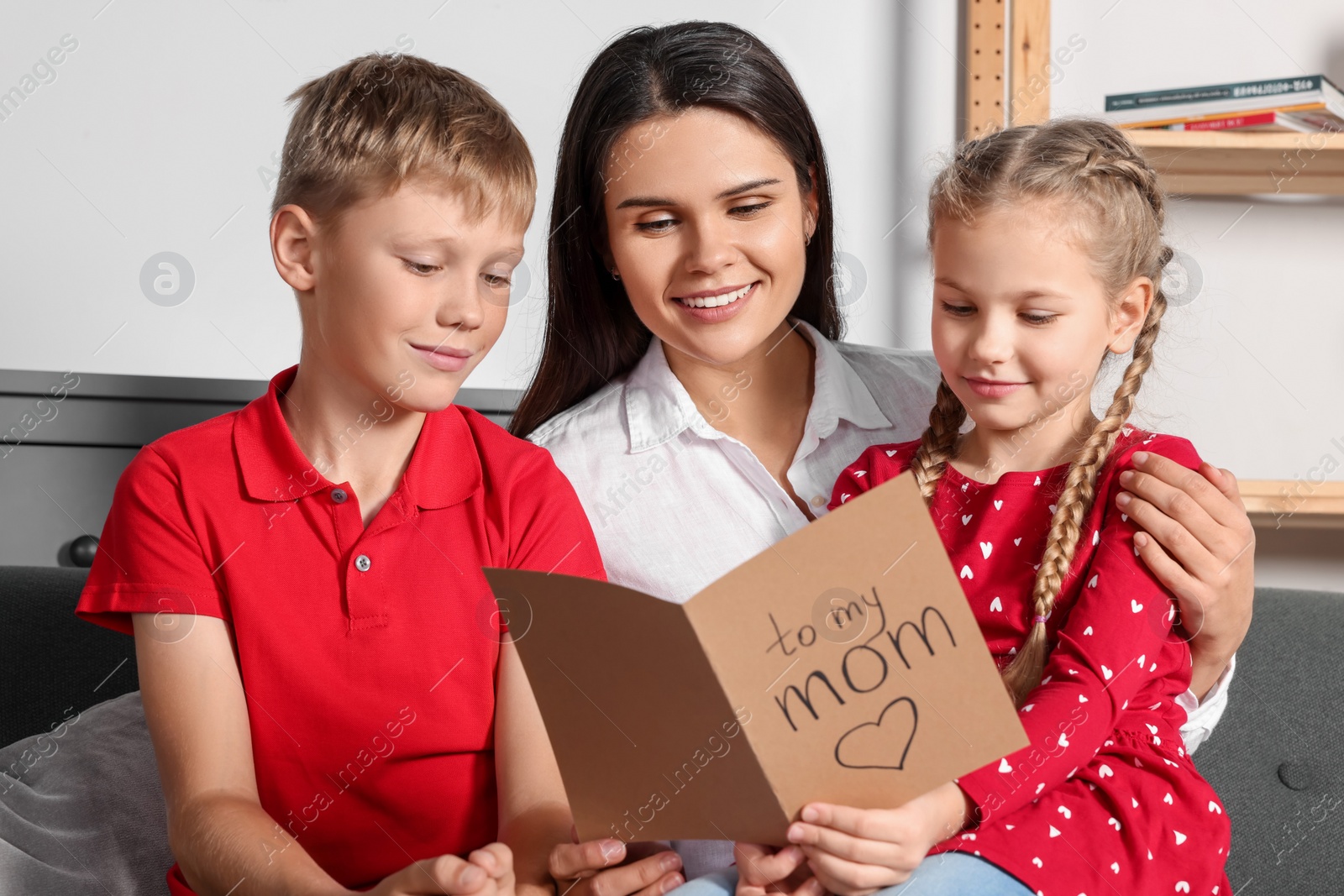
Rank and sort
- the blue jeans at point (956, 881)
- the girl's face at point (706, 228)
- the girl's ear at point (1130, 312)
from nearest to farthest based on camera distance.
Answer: the blue jeans at point (956, 881) < the girl's ear at point (1130, 312) < the girl's face at point (706, 228)

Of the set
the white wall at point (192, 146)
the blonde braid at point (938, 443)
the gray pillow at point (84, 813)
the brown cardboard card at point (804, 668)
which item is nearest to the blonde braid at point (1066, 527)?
the blonde braid at point (938, 443)

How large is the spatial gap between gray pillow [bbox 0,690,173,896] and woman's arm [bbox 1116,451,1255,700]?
3.55 ft

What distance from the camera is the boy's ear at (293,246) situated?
3.66 ft

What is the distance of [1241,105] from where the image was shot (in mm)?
1930

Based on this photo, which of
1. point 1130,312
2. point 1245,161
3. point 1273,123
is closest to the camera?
point 1130,312

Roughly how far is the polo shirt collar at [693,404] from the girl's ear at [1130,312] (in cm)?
35

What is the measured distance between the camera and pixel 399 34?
2.02 meters

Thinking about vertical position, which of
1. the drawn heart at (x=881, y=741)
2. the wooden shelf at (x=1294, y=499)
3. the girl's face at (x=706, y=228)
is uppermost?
the girl's face at (x=706, y=228)

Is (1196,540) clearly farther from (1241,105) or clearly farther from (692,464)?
(1241,105)

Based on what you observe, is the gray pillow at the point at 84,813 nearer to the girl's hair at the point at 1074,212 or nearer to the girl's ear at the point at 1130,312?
the girl's hair at the point at 1074,212

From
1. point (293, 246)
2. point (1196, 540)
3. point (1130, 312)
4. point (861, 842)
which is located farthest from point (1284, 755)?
point (293, 246)

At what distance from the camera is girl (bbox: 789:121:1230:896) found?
958 millimetres

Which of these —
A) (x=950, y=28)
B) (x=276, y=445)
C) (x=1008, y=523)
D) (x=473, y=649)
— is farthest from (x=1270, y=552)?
(x=276, y=445)

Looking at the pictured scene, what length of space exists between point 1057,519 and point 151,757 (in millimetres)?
1050
